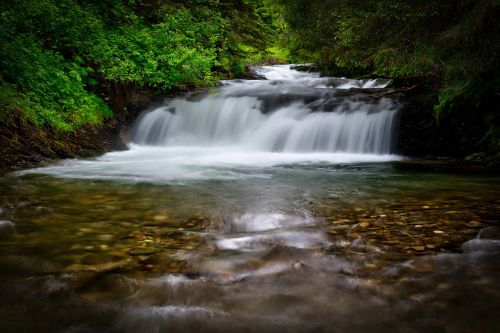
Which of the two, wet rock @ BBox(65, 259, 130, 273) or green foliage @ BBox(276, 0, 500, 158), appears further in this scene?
green foliage @ BBox(276, 0, 500, 158)

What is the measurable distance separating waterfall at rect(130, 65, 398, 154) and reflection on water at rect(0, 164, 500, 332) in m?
5.10

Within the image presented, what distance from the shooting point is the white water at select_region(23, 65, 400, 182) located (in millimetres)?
8398

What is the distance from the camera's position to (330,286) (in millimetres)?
2312

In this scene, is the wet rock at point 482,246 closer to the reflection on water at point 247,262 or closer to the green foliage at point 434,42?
the reflection on water at point 247,262

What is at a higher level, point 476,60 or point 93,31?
point 93,31

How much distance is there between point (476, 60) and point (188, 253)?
5.39m

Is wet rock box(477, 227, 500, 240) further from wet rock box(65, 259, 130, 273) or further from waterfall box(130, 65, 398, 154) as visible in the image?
waterfall box(130, 65, 398, 154)

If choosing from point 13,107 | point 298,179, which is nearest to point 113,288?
point 298,179

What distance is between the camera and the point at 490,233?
10.3 feet

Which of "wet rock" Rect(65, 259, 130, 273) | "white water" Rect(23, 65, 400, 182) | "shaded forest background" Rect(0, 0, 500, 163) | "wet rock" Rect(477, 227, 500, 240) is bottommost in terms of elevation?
"wet rock" Rect(65, 259, 130, 273)

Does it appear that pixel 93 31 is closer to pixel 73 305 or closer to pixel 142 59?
pixel 142 59

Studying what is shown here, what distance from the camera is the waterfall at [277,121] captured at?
974 cm

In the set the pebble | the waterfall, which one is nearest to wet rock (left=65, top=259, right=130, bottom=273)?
the pebble

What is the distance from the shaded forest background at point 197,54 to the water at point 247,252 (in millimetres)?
1953
